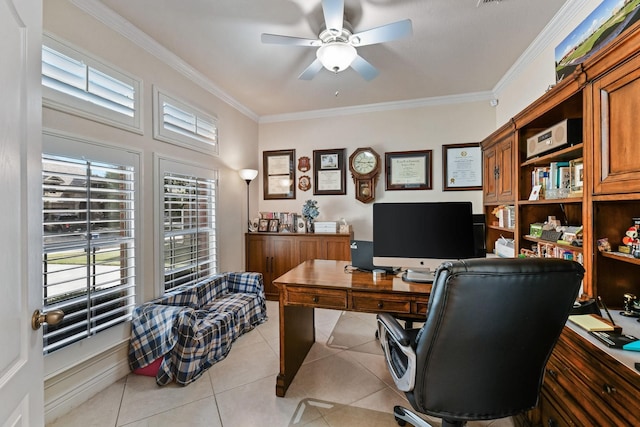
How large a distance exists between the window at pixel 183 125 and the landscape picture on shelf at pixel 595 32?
11.0 ft

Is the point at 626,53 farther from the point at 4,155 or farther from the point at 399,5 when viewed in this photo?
the point at 4,155

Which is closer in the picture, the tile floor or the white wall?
the tile floor

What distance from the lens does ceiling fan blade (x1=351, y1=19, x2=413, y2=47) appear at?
183 cm

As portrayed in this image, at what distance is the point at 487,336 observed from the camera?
1.11 m

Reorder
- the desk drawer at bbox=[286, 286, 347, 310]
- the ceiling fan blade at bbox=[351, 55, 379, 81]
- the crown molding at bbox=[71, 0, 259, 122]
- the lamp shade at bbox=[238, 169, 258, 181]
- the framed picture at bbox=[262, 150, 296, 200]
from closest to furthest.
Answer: the desk drawer at bbox=[286, 286, 347, 310] < the crown molding at bbox=[71, 0, 259, 122] < the ceiling fan blade at bbox=[351, 55, 379, 81] < the lamp shade at bbox=[238, 169, 258, 181] < the framed picture at bbox=[262, 150, 296, 200]

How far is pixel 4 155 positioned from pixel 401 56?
9.46 ft

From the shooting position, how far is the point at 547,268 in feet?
3.40

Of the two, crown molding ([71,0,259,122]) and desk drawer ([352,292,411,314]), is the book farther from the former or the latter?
crown molding ([71,0,259,122])

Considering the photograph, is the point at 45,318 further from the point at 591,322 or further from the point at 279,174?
the point at 279,174

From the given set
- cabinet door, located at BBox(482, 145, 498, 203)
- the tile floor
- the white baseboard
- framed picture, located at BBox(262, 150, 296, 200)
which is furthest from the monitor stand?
framed picture, located at BBox(262, 150, 296, 200)

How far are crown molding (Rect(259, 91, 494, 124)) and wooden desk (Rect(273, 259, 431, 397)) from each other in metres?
2.64

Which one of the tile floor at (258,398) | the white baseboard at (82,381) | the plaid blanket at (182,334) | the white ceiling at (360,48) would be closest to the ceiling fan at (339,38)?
the white ceiling at (360,48)

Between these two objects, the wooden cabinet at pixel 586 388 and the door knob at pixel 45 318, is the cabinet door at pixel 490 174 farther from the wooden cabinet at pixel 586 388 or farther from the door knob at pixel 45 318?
the door knob at pixel 45 318

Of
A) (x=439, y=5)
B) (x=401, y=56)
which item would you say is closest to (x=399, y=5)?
(x=439, y=5)
